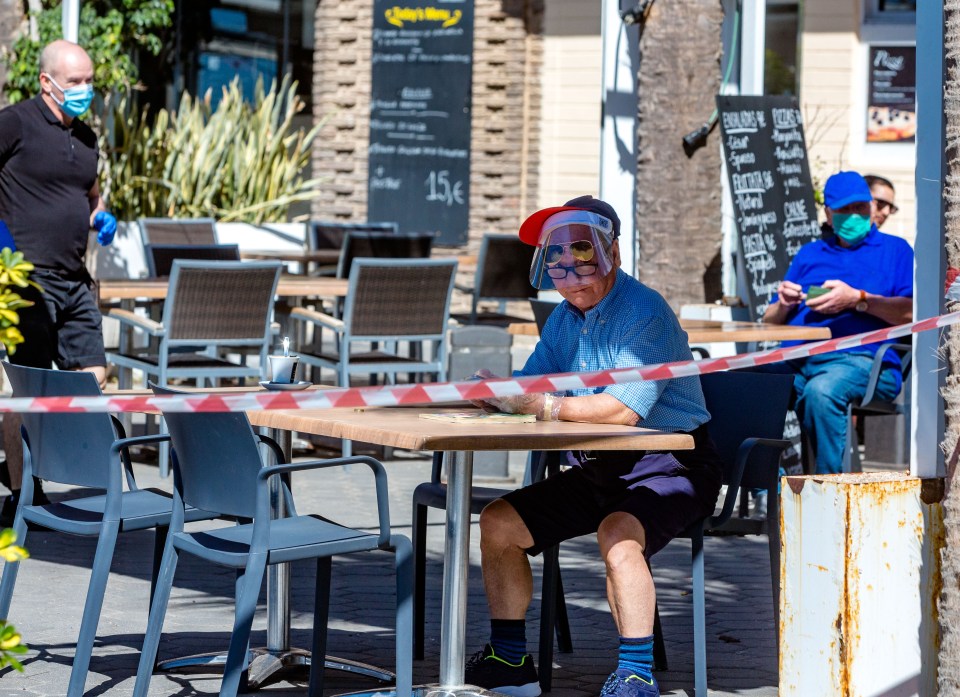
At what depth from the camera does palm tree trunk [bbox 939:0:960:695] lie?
3.88 m

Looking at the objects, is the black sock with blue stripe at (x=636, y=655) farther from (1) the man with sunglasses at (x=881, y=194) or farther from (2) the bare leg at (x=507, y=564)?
(1) the man with sunglasses at (x=881, y=194)

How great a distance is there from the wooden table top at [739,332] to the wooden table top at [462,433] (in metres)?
2.46

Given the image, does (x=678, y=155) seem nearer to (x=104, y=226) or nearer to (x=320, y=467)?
(x=104, y=226)

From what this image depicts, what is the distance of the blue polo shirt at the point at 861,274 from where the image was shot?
7.49 metres

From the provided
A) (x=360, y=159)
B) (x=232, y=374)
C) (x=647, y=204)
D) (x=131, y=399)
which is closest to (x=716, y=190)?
(x=647, y=204)

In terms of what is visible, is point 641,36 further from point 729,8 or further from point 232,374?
point 232,374

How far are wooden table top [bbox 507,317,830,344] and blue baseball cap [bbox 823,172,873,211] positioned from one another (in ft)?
1.99

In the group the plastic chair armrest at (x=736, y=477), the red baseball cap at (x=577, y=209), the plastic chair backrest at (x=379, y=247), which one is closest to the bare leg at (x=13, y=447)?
the red baseball cap at (x=577, y=209)

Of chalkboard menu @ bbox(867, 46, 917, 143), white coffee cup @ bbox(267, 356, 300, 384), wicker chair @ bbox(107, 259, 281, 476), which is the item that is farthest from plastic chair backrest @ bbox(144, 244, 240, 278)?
chalkboard menu @ bbox(867, 46, 917, 143)

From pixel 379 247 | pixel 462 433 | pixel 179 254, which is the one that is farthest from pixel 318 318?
pixel 462 433

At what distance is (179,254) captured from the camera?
9406 millimetres

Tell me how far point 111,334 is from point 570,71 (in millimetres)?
5170

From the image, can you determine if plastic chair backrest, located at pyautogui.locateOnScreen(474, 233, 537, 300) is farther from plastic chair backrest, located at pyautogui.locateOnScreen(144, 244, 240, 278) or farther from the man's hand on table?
the man's hand on table

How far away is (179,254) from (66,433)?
4.81 m
